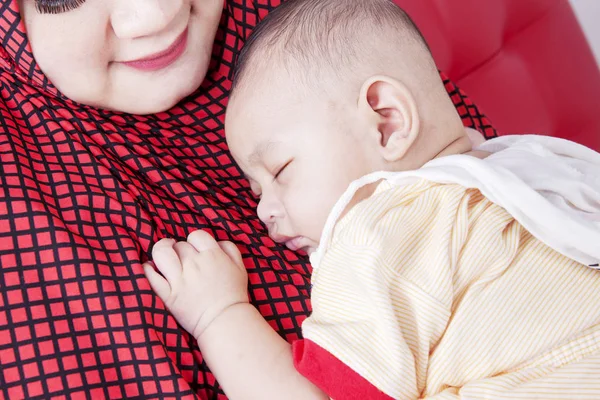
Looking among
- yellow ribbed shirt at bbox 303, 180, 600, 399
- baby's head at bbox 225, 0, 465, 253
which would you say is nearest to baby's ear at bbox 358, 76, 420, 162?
baby's head at bbox 225, 0, 465, 253

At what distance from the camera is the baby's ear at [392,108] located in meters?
1.09

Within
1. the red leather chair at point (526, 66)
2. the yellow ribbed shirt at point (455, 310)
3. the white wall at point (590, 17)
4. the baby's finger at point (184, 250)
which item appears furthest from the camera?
the white wall at point (590, 17)

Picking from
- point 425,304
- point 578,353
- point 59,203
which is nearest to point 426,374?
point 425,304

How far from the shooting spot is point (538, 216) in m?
0.95

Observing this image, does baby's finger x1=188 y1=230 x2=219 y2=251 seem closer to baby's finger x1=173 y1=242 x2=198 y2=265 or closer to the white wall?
A: baby's finger x1=173 y1=242 x2=198 y2=265

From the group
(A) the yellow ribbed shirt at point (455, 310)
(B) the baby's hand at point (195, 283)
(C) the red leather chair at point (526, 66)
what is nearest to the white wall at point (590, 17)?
(C) the red leather chair at point (526, 66)

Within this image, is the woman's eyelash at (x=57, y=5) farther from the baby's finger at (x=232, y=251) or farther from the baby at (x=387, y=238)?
the baby's finger at (x=232, y=251)

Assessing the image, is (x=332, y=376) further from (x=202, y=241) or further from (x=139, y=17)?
(x=139, y=17)

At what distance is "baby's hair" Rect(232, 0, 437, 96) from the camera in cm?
112

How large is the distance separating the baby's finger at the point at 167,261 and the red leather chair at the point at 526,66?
1.17 metres

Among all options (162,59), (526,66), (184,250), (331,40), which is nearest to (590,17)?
(526,66)

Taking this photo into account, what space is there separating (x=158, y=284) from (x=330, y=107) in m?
0.39

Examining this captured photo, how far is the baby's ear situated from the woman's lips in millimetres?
358

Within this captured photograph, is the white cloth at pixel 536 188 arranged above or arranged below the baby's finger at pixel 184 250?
below
